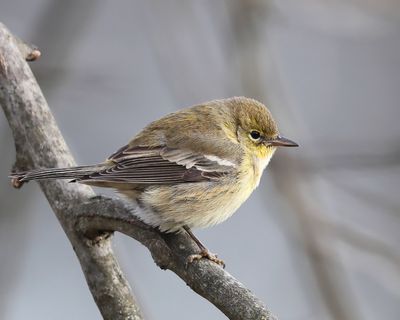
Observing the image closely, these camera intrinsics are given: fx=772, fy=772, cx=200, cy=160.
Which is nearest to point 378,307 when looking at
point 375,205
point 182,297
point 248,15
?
point 182,297

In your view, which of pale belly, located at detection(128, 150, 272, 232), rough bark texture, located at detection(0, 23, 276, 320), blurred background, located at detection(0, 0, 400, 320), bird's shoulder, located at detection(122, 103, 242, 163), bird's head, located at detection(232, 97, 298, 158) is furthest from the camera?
bird's head, located at detection(232, 97, 298, 158)

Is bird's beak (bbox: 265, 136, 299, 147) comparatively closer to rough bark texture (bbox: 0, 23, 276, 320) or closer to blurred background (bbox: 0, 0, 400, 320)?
blurred background (bbox: 0, 0, 400, 320)

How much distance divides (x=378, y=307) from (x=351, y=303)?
142 inches

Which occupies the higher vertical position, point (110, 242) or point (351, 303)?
point (110, 242)

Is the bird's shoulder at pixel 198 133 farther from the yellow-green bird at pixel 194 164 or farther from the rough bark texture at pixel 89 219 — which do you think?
the rough bark texture at pixel 89 219

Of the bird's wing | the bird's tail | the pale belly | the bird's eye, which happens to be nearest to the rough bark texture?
the bird's tail

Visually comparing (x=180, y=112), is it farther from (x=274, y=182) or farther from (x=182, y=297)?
(x=182, y=297)

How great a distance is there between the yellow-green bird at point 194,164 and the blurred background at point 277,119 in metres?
0.25

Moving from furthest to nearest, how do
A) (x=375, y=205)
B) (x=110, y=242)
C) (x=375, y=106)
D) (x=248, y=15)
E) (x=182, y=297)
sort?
(x=375, y=106) < (x=182, y=297) < (x=248, y=15) < (x=375, y=205) < (x=110, y=242)

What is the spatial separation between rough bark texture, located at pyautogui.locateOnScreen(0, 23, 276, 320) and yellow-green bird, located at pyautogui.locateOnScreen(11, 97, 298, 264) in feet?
0.56

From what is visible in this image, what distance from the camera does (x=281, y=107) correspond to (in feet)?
19.0

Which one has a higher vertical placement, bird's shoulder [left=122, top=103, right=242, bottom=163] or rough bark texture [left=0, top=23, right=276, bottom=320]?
bird's shoulder [left=122, top=103, right=242, bottom=163]

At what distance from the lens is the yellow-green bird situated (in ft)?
15.2

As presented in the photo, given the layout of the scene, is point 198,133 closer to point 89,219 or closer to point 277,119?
point 277,119
